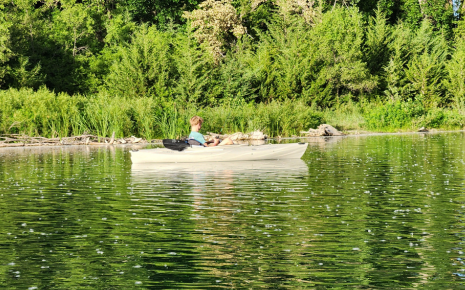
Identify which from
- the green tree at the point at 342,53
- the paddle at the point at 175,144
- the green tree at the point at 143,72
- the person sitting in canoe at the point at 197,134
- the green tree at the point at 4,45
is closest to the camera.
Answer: the person sitting in canoe at the point at 197,134

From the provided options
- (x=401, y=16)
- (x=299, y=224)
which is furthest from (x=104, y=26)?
(x=299, y=224)

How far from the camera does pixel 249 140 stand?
121 feet

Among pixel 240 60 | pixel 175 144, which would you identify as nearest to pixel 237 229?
pixel 175 144

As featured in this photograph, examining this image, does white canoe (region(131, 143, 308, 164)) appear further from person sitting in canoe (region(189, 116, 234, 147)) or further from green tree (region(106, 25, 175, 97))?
green tree (region(106, 25, 175, 97))

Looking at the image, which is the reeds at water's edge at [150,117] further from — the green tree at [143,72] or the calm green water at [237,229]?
the calm green water at [237,229]

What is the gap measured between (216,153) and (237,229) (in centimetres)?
1249

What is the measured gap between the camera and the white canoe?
23156 mm

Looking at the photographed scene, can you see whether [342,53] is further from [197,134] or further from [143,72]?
[197,134]

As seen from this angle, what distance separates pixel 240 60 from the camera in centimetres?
4738

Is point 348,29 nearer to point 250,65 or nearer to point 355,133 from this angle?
point 250,65

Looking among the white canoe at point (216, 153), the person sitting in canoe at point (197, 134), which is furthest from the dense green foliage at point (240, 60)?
the person sitting in canoe at point (197, 134)

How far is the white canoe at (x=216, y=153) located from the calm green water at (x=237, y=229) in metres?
2.54

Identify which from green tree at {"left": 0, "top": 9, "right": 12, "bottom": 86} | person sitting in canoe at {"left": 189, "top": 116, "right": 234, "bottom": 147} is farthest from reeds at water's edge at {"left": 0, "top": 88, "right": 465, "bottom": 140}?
person sitting in canoe at {"left": 189, "top": 116, "right": 234, "bottom": 147}

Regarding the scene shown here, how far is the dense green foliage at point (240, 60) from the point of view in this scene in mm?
44500
